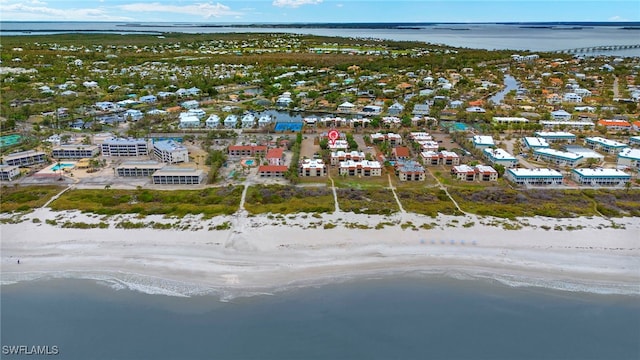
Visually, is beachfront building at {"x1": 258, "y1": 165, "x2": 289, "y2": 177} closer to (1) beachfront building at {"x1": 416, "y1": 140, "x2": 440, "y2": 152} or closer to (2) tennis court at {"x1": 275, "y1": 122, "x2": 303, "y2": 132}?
(1) beachfront building at {"x1": 416, "y1": 140, "x2": 440, "y2": 152}

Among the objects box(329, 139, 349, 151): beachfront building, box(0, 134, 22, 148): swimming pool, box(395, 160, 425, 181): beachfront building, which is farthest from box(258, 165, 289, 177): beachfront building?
box(0, 134, 22, 148): swimming pool

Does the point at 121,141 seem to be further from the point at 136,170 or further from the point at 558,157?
the point at 558,157

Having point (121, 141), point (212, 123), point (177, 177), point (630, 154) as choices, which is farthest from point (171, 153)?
point (630, 154)

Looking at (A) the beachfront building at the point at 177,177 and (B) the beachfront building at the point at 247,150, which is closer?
(A) the beachfront building at the point at 177,177

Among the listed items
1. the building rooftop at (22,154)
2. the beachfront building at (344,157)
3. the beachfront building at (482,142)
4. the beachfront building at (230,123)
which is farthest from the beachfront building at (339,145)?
the building rooftop at (22,154)

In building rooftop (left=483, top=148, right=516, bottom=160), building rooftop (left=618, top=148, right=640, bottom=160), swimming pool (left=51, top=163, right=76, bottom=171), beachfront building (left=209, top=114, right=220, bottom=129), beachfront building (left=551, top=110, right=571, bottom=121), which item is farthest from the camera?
beachfront building (left=551, top=110, right=571, bottom=121)

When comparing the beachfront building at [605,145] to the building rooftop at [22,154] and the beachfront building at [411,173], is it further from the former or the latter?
the building rooftop at [22,154]

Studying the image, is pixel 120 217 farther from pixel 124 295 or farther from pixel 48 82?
pixel 48 82
